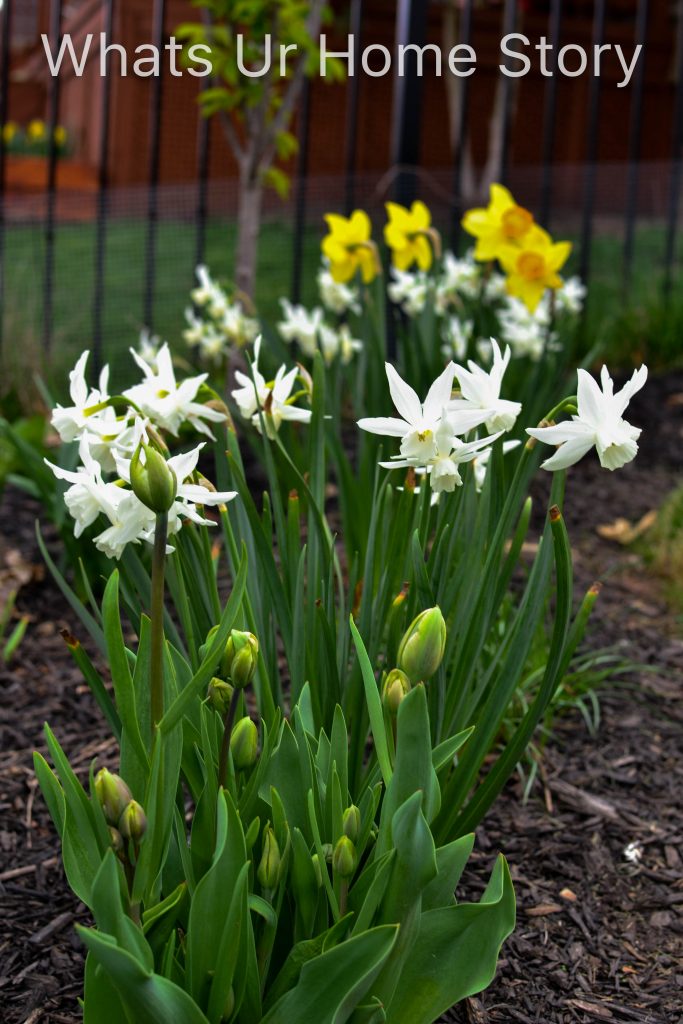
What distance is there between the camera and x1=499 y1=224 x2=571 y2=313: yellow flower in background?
2.51 m

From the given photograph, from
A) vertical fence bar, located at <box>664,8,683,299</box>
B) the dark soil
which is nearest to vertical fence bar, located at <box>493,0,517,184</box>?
vertical fence bar, located at <box>664,8,683,299</box>

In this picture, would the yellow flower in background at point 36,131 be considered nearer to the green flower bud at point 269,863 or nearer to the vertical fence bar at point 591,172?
the vertical fence bar at point 591,172

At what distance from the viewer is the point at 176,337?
4211 mm

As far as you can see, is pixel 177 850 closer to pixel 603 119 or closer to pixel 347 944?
pixel 347 944

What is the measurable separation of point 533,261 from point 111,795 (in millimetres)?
1889

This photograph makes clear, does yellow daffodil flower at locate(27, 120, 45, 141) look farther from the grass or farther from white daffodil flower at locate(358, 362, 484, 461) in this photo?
white daffodil flower at locate(358, 362, 484, 461)

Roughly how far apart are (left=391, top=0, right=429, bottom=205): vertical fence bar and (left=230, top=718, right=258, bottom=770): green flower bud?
10.8 feet

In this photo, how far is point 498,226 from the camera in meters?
2.51

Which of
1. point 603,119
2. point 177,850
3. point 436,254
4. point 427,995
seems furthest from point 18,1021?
point 603,119

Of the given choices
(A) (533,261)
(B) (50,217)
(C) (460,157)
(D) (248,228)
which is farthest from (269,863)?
(C) (460,157)

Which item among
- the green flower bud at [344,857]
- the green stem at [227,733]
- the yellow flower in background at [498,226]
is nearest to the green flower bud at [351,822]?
the green flower bud at [344,857]

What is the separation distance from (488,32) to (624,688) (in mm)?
9893

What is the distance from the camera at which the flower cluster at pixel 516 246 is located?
250 centimetres

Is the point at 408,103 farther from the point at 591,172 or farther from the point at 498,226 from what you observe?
the point at 498,226
